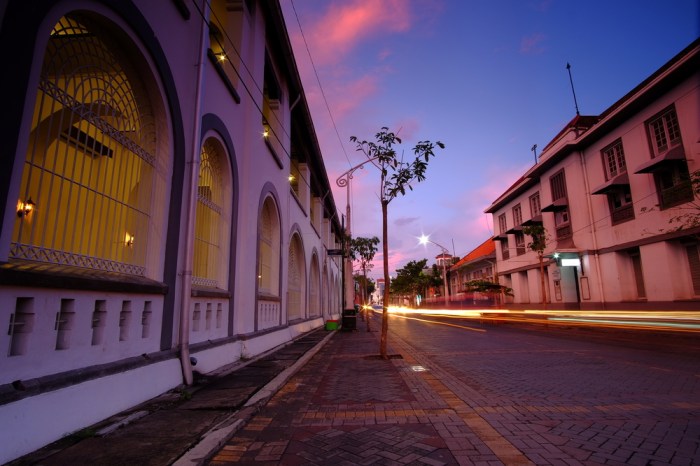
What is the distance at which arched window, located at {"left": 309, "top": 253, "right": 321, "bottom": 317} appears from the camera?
933 inches

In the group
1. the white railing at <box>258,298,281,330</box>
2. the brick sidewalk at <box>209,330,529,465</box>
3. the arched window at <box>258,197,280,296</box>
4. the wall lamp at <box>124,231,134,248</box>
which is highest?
the arched window at <box>258,197,280,296</box>

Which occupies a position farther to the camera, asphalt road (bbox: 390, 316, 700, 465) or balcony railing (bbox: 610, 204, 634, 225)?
balcony railing (bbox: 610, 204, 634, 225)

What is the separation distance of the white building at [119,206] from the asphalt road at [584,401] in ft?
13.6

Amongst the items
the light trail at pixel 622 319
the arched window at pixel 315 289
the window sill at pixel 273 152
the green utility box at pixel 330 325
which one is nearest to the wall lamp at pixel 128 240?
the window sill at pixel 273 152

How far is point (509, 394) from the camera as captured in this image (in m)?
5.82

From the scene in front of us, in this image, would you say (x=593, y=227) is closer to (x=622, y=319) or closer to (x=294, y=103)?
(x=622, y=319)

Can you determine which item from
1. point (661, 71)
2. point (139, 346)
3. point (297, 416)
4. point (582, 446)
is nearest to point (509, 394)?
point (582, 446)

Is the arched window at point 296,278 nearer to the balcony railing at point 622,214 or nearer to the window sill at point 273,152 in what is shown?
the window sill at point 273,152

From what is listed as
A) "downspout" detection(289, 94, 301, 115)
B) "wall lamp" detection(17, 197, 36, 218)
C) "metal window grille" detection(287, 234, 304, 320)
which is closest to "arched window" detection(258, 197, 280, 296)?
"metal window grille" detection(287, 234, 304, 320)

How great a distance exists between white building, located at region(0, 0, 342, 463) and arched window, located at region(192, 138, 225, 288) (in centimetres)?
4

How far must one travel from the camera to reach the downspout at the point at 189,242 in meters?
6.29

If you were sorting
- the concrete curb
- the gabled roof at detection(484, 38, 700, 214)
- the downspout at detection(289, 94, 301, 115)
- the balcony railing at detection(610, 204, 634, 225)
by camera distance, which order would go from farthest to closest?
the balcony railing at detection(610, 204, 634, 225)
the gabled roof at detection(484, 38, 700, 214)
the downspout at detection(289, 94, 301, 115)
the concrete curb

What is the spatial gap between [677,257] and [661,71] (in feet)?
28.4

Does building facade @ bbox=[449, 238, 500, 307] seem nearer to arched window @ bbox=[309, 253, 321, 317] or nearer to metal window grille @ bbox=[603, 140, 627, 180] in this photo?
metal window grille @ bbox=[603, 140, 627, 180]
